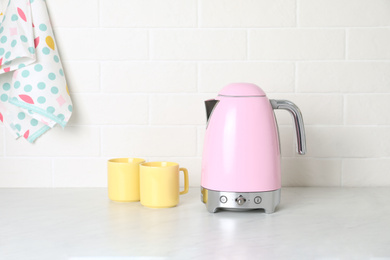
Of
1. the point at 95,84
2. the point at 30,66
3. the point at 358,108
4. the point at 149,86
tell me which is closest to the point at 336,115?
the point at 358,108

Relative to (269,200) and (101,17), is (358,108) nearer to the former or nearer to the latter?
(269,200)

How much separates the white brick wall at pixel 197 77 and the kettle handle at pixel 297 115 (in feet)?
0.72

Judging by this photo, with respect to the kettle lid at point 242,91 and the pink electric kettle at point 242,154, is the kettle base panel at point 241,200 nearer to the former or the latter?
the pink electric kettle at point 242,154

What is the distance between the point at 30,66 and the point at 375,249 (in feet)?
3.07

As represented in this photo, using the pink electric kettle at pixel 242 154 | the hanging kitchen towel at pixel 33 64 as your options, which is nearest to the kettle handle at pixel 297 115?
the pink electric kettle at pixel 242 154

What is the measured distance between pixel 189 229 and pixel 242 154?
21 cm

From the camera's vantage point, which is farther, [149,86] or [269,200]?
[149,86]

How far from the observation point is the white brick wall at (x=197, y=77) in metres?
1.42

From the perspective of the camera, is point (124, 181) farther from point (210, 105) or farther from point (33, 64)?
point (33, 64)

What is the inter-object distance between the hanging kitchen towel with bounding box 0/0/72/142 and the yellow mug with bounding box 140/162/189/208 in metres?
0.32

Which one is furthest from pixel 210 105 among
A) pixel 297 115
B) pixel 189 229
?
pixel 189 229

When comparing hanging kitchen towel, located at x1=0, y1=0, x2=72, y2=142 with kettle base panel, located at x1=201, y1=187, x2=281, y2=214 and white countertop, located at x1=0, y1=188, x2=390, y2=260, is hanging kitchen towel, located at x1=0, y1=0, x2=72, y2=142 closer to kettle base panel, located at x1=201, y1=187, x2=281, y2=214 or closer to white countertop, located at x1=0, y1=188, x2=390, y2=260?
white countertop, located at x1=0, y1=188, x2=390, y2=260

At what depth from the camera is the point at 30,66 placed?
1.38 meters

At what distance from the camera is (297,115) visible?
1.22 metres
